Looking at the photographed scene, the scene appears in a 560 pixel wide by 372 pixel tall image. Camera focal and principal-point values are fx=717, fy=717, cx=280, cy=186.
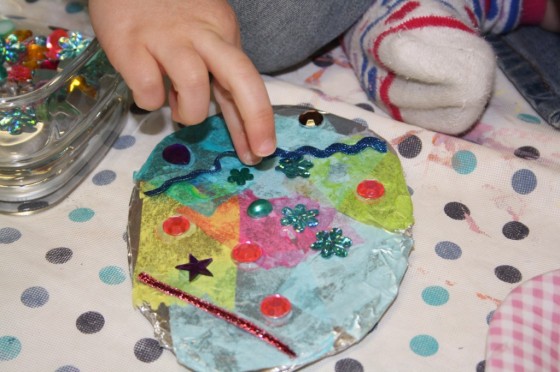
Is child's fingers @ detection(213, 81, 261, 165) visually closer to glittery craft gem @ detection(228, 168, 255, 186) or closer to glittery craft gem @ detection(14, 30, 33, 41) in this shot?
glittery craft gem @ detection(228, 168, 255, 186)

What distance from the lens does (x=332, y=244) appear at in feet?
1.74

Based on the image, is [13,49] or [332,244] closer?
[332,244]

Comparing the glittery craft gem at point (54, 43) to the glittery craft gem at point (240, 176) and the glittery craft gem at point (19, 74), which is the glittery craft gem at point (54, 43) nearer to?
the glittery craft gem at point (19, 74)

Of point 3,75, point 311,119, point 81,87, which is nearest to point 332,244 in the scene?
point 311,119

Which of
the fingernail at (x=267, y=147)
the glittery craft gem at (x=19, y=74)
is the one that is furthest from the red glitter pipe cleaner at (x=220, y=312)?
the glittery craft gem at (x=19, y=74)

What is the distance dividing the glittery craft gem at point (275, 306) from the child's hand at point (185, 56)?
0.11m

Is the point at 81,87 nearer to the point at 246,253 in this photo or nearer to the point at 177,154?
the point at 177,154

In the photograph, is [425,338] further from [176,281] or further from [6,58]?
[6,58]

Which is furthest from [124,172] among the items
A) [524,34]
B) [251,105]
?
[524,34]

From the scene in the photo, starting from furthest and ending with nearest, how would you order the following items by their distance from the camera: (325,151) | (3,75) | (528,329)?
(3,75)
(325,151)
(528,329)

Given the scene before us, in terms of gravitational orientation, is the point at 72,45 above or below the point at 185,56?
below

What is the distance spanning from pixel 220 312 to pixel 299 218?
10 cm

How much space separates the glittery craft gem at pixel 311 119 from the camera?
629 millimetres

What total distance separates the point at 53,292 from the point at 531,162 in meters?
0.40
